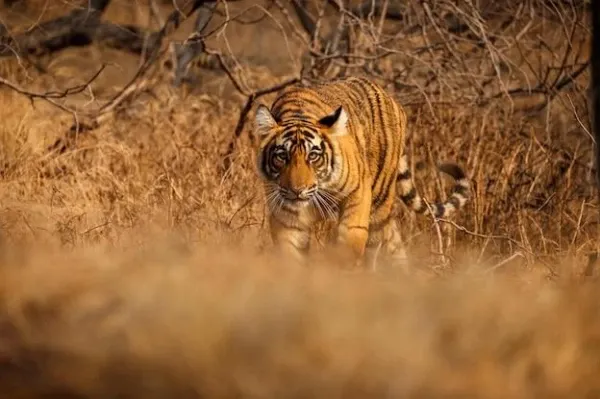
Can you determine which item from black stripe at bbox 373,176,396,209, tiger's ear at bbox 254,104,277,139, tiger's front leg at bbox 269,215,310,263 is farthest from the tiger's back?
tiger's front leg at bbox 269,215,310,263

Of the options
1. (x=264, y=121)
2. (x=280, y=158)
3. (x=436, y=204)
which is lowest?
(x=436, y=204)

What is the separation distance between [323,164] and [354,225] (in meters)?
0.38

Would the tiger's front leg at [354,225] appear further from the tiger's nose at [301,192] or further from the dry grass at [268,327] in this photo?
the dry grass at [268,327]

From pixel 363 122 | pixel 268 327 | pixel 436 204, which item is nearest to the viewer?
pixel 268 327

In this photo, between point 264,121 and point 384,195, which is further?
point 384,195

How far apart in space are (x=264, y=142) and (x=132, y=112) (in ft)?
10.6

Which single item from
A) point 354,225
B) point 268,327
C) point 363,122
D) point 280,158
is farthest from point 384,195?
point 268,327

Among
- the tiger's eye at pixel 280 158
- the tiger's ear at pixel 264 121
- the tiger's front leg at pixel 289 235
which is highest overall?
the tiger's ear at pixel 264 121

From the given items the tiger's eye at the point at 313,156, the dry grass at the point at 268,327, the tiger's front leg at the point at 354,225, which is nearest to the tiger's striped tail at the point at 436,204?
the tiger's front leg at the point at 354,225

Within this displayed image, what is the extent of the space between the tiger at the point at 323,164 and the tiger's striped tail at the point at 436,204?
390mm

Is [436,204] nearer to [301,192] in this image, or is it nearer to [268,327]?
[301,192]

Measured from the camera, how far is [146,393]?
3.39 metres

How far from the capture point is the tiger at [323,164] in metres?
6.88

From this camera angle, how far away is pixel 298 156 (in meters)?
6.95
